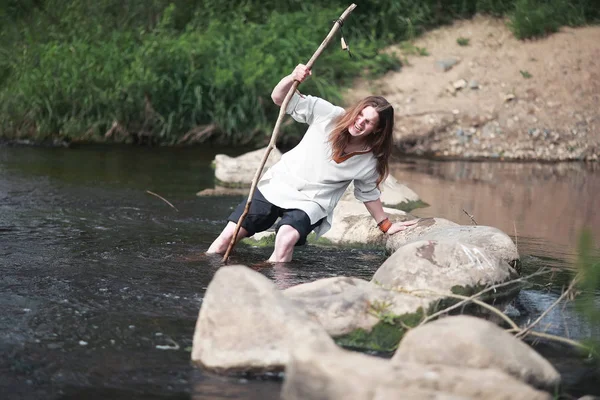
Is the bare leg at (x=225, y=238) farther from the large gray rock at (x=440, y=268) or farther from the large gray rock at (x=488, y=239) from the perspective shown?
the large gray rock at (x=440, y=268)

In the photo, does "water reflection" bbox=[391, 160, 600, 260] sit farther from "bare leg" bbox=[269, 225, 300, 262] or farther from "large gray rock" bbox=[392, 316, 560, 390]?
"large gray rock" bbox=[392, 316, 560, 390]

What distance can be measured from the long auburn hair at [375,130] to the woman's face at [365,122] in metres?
0.02

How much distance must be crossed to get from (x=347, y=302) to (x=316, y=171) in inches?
53.5

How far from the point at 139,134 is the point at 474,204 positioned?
5.02m

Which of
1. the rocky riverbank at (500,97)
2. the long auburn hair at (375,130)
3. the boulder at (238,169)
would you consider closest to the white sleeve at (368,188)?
the long auburn hair at (375,130)

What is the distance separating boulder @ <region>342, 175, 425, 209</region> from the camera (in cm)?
810

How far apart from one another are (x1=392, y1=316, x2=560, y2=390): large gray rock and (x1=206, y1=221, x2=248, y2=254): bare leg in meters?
2.25

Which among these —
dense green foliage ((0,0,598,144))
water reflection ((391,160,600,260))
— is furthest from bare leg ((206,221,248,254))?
dense green foliage ((0,0,598,144))

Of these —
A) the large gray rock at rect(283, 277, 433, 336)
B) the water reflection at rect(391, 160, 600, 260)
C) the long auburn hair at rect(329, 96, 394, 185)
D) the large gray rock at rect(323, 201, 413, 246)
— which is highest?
the long auburn hair at rect(329, 96, 394, 185)

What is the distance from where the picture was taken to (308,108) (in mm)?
5273

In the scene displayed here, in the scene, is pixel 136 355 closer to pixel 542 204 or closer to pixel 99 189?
pixel 99 189

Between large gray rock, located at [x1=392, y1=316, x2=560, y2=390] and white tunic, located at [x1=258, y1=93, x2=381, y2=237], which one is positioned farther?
white tunic, located at [x1=258, y1=93, x2=381, y2=237]

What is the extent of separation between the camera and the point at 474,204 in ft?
28.2

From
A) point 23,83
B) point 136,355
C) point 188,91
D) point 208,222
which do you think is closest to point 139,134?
point 188,91
